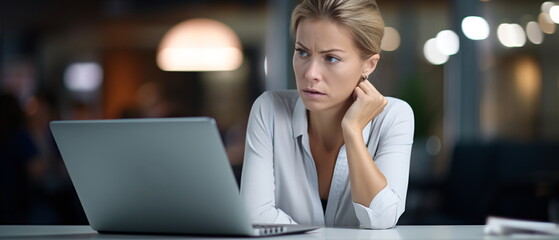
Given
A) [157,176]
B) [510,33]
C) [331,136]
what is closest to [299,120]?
[331,136]

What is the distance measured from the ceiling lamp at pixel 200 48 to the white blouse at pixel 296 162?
494 centimetres

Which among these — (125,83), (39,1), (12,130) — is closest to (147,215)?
(12,130)

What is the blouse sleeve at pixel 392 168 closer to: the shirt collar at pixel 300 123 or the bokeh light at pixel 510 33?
the shirt collar at pixel 300 123

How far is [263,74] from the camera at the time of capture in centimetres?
729

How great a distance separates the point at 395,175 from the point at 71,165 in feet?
2.75

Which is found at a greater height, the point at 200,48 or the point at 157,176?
the point at 157,176

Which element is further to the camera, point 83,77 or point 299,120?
point 83,77

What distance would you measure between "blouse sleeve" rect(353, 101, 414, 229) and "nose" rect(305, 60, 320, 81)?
0.26 m

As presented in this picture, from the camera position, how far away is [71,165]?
1505 millimetres

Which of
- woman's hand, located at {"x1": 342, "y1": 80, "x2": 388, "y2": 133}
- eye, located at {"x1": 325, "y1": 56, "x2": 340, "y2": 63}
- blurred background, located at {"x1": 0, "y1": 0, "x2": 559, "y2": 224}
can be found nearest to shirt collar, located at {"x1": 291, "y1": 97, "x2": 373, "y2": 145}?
woman's hand, located at {"x1": 342, "y1": 80, "x2": 388, "y2": 133}

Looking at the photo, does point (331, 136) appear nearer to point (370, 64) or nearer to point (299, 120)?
point (299, 120)

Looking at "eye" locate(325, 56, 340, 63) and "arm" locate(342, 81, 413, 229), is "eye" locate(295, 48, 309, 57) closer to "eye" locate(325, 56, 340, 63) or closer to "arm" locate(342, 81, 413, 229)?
"eye" locate(325, 56, 340, 63)

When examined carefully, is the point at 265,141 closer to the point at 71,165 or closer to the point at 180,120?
the point at 71,165

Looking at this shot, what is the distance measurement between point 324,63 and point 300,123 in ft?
0.78
